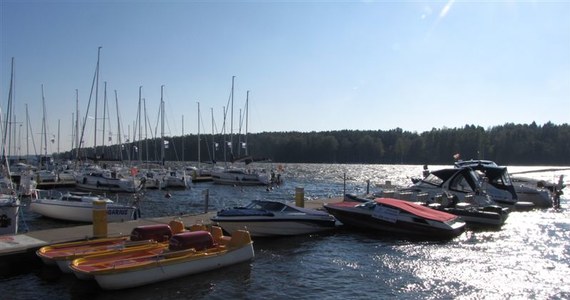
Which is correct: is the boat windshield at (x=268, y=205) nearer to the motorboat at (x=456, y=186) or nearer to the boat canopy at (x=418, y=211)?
the boat canopy at (x=418, y=211)

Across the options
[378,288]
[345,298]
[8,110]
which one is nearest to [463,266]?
[378,288]

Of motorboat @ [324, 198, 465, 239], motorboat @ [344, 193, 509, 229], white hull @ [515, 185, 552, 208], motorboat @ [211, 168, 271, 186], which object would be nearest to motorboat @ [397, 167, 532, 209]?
motorboat @ [344, 193, 509, 229]

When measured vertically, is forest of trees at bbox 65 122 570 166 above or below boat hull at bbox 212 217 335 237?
above

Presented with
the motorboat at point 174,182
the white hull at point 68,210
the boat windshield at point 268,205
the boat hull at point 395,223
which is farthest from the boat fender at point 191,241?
the motorboat at point 174,182

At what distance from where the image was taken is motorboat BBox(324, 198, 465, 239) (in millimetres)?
21747

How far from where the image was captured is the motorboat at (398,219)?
2175cm

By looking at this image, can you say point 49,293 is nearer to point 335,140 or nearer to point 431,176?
point 431,176

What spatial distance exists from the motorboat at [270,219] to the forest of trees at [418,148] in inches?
3945

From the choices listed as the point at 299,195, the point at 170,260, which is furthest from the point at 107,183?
the point at 170,260

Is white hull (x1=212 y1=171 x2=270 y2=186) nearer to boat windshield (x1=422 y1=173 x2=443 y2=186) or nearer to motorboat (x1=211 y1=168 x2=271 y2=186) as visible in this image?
motorboat (x1=211 y1=168 x2=271 y2=186)

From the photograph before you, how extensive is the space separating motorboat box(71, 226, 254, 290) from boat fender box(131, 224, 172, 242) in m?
1.26

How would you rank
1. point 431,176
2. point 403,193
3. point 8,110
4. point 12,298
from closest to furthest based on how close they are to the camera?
point 12,298 → point 403,193 → point 431,176 → point 8,110

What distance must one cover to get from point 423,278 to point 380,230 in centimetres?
789

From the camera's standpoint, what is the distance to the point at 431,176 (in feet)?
109
